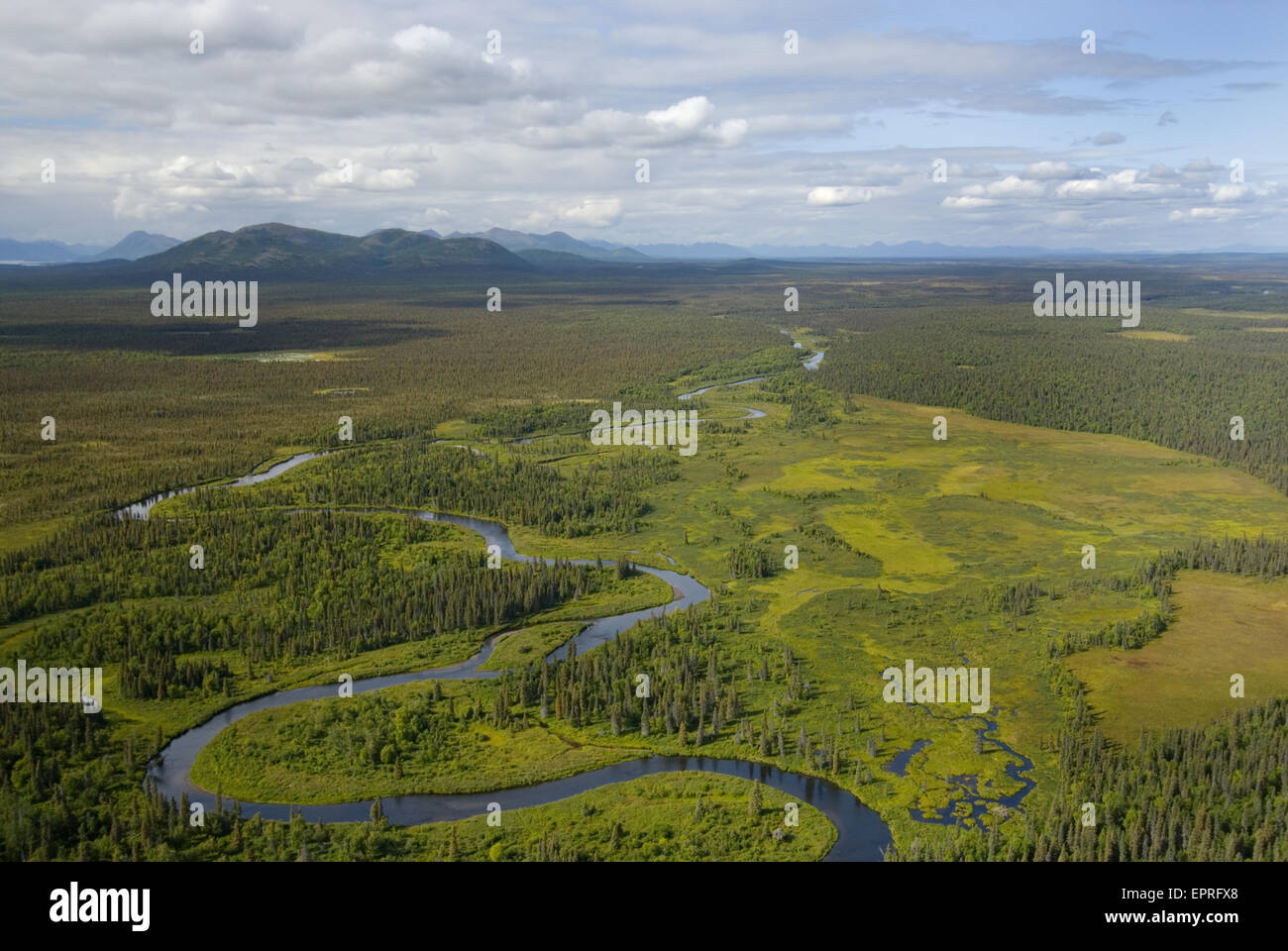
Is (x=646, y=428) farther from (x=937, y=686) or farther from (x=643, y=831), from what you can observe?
(x=643, y=831)

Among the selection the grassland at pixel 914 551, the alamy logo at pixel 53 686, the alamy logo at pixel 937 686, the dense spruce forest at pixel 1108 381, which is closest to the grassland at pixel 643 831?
the grassland at pixel 914 551

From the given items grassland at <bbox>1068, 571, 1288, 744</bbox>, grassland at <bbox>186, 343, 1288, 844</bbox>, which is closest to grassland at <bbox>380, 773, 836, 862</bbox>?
grassland at <bbox>186, 343, 1288, 844</bbox>

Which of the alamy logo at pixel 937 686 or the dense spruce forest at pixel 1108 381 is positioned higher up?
the dense spruce forest at pixel 1108 381

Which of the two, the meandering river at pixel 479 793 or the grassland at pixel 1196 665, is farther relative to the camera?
the grassland at pixel 1196 665

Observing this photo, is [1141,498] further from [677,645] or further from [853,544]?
[677,645]

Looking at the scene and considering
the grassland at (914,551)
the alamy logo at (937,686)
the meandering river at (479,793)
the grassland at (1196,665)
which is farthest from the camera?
the alamy logo at (937,686)

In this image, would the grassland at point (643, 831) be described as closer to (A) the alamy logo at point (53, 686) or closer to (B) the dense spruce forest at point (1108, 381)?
(A) the alamy logo at point (53, 686)
